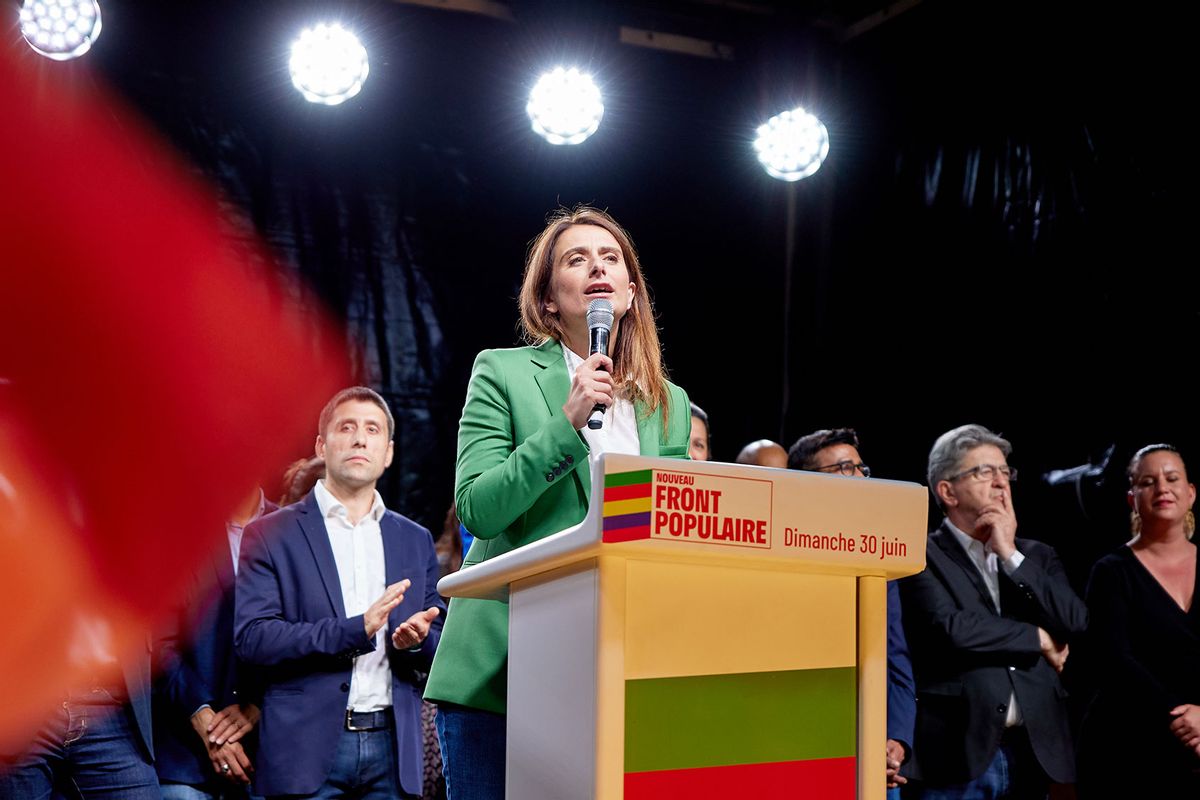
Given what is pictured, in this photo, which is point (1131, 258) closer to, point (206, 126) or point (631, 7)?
point (631, 7)

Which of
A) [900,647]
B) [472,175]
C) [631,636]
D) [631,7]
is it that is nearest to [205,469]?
[472,175]

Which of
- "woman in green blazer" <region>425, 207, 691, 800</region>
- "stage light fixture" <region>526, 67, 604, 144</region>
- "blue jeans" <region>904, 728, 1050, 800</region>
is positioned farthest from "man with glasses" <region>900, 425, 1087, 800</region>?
"stage light fixture" <region>526, 67, 604, 144</region>

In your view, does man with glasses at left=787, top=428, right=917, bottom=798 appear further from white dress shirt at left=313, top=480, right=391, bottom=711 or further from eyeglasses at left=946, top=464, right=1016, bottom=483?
white dress shirt at left=313, top=480, right=391, bottom=711

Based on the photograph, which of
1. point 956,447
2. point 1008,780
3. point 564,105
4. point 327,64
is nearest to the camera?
point 1008,780

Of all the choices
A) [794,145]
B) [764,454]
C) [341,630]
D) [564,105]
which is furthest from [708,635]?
[794,145]

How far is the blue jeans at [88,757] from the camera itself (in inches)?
114

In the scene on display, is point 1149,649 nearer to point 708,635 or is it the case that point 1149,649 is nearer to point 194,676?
point 194,676

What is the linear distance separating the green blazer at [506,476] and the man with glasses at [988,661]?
2.11m

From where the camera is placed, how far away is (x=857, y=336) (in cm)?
563

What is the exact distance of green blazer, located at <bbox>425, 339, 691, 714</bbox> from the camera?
1.57 m

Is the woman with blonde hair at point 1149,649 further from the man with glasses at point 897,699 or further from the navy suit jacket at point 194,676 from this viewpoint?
the navy suit jacket at point 194,676

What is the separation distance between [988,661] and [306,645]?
200 cm

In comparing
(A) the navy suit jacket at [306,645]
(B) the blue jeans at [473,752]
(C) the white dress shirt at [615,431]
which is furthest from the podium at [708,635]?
(A) the navy suit jacket at [306,645]

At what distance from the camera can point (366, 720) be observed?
3141 mm
